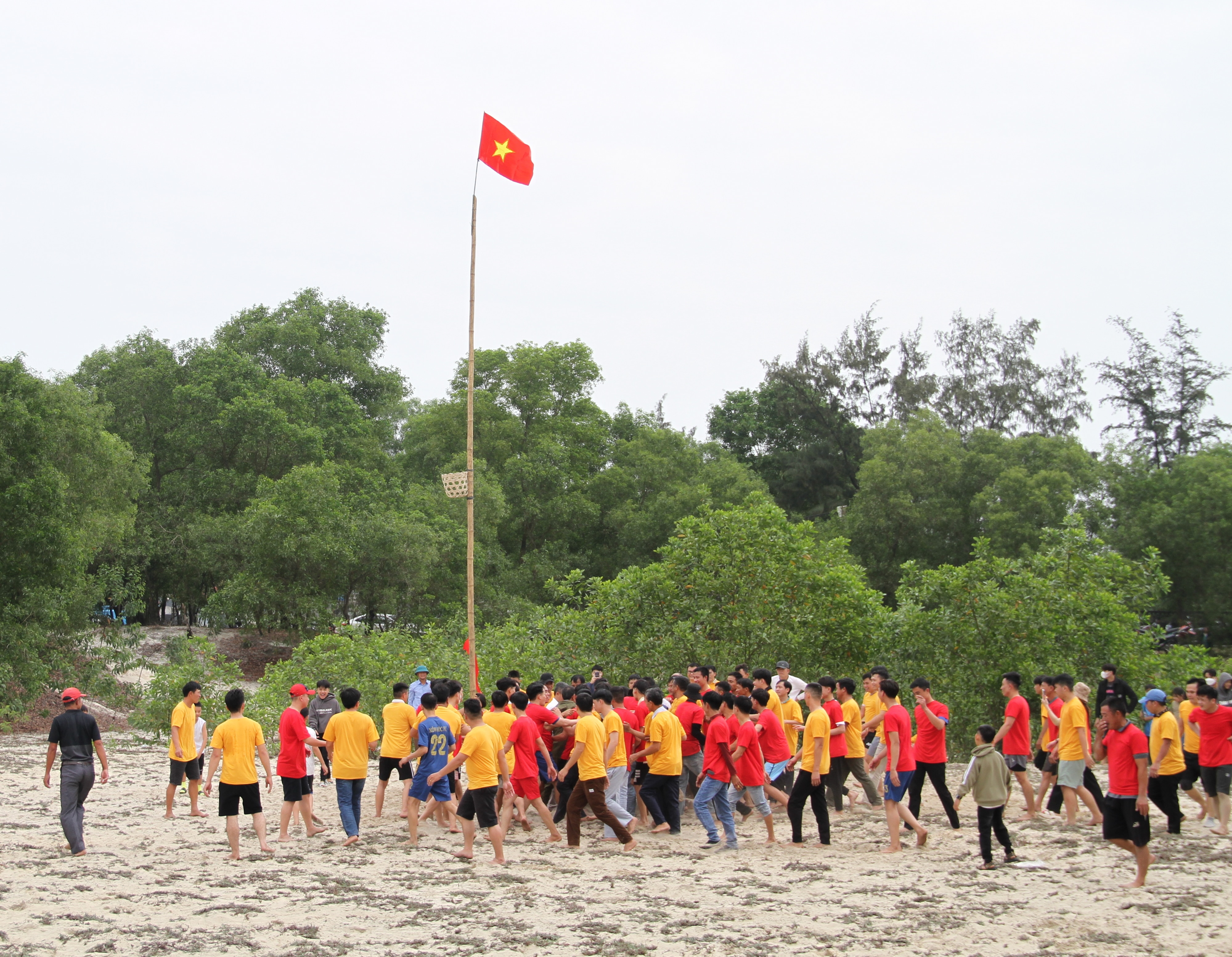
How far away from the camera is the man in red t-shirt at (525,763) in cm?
974

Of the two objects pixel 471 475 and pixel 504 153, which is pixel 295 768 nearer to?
pixel 471 475

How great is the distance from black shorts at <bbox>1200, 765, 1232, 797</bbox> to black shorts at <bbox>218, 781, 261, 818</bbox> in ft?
30.0

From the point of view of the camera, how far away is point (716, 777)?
9.80 m

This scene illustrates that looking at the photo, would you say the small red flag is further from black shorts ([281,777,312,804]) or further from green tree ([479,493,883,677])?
black shorts ([281,777,312,804])

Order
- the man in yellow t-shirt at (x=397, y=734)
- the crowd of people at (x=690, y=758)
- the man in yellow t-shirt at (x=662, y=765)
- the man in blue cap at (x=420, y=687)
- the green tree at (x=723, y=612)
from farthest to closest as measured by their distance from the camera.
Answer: the green tree at (x=723, y=612), the man in blue cap at (x=420, y=687), the man in yellow t-shirt at (x=397, y=734), the man in yellow t-shirt at (x=662, y=765), the crowd of people at (x=690, y=758)

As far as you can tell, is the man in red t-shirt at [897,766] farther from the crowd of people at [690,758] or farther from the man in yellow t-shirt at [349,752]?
the man in yellow t-shirt at [349,752]

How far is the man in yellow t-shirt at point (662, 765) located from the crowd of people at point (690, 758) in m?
0.02

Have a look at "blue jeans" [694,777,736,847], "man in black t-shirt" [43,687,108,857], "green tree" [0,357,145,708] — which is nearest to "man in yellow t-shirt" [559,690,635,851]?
"blue jeans" [694,777,736,847]

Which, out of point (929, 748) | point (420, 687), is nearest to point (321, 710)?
point (420, 687)

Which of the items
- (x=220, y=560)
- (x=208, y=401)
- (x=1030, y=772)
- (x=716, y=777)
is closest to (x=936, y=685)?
(x=1030, y=772)

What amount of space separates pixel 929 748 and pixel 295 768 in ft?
20.2

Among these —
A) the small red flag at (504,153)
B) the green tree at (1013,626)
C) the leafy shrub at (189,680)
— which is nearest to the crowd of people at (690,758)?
the green tree at (1013,626)

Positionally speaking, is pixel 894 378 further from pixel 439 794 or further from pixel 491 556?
pixel 439 794

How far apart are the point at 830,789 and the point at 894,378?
39009mm
